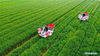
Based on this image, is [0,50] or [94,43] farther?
[94,43]

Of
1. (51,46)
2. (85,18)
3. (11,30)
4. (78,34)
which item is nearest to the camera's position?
(51,46)

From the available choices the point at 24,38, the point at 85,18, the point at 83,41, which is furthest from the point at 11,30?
the point at 85,18

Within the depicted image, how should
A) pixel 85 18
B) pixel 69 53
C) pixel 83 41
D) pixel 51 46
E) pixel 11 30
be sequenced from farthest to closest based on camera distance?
pixel 85 18, pixel 11 30, pixel 83 41, pixel 51 46, pixel 69 53

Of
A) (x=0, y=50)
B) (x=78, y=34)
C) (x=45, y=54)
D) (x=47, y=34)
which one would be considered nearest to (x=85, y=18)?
A: (x=78, y=34)

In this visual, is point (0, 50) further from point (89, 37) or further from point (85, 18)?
point (85, 18)

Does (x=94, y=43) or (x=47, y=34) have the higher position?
(x=47, y=34)

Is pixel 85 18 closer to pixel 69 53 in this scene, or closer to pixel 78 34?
pixel 78 34

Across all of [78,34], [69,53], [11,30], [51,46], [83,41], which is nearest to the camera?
[69,53]

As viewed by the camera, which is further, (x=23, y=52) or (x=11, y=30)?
(x=11, y=30)

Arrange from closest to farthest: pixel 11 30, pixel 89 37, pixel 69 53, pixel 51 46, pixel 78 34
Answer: pixel 69 53 < pixel 51 46 < pixel 89 37 < pixel 78 34 < pixel 11 30
